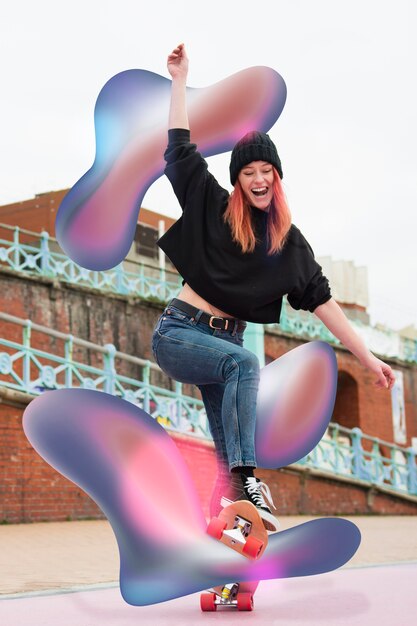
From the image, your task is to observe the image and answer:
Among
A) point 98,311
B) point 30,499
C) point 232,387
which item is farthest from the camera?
point 98,311

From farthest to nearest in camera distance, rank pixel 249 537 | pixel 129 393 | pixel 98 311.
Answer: pixel 98 311
pixel 129 393
pixel 249 537

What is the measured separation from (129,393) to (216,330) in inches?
362

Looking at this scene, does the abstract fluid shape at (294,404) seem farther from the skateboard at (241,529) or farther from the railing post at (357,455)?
the railing post at (357,455)

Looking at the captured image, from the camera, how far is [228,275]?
324 cm

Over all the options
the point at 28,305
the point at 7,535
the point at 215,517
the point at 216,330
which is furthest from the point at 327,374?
the point at 28,305

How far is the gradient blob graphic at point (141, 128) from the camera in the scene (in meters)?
3.47

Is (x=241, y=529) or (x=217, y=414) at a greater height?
(x=217, y=414)

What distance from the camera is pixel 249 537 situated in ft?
9.47

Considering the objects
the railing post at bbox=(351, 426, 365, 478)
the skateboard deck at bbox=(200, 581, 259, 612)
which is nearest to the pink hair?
the skateboard deck at bbox=(200, 581, 259, 612)

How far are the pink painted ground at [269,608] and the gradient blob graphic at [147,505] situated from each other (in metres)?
0.17

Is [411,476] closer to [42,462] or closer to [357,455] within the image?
[357,455]

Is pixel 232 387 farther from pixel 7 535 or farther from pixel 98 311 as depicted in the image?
pixel 98 311

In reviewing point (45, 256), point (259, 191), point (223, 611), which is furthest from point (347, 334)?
point (45, 256)

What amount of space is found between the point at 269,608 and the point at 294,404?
0.77 meters
